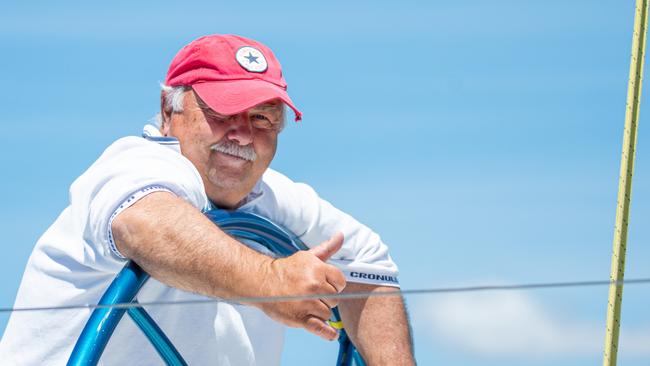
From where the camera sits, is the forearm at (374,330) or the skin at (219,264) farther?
the forearm at (374,330)

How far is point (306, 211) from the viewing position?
175cm

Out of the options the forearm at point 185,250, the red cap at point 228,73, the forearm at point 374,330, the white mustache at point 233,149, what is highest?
the red cap at point 228,73

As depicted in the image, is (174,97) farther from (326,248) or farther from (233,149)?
(326,248)

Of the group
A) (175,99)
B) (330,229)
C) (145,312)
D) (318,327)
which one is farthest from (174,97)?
(318,327)

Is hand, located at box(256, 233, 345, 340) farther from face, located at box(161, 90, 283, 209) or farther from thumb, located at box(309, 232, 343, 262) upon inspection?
face, located at box(161, 90, 283, 209)

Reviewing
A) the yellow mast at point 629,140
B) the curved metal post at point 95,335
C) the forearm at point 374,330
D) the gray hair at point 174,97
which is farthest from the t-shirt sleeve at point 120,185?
the yellow mast at point 629,140

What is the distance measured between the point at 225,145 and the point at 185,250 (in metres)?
0.40

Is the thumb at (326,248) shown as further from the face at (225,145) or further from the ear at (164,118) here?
the ear at (164,118)

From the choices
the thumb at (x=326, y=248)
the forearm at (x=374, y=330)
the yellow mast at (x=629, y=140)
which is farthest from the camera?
the yellow mast at (x=629, y=140)

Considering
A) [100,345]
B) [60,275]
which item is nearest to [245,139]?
[60,275]

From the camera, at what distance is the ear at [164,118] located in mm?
1702

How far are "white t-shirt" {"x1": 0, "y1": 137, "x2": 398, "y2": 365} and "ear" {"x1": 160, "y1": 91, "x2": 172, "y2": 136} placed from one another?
0.35 ft

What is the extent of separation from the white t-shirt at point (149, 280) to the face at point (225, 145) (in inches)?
1.8

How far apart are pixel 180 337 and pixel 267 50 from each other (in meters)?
0.53
